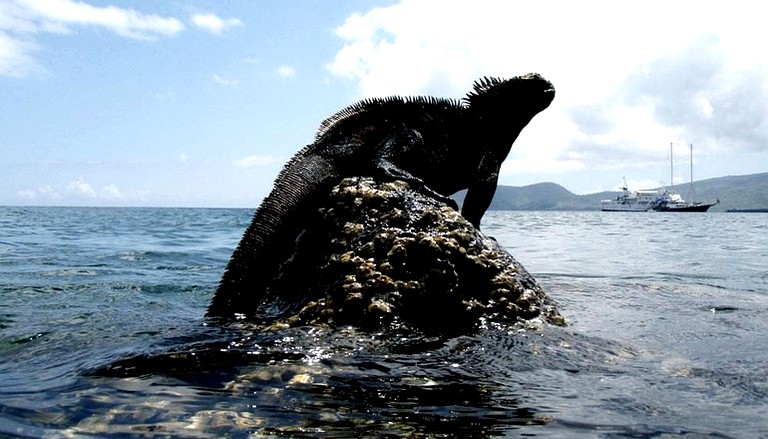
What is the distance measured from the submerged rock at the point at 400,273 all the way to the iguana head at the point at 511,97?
2145mm

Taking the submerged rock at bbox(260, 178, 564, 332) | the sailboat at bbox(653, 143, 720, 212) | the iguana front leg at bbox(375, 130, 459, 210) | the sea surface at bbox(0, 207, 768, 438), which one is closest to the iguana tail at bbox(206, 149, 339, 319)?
the submerged rock at bbox(260, 178, 564, 332)

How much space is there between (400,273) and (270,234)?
4.29 ft

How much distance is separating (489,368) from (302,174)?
9.00ft

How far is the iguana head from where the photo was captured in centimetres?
709

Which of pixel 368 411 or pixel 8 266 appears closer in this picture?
pixel 368 411

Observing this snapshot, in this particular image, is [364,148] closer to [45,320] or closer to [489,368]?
[489,368]

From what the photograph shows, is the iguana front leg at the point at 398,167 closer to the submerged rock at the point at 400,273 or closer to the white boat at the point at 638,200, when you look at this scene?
the submerged rock at the point at 400,273

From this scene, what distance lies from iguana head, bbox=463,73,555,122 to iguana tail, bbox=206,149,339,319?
2282 millimetres

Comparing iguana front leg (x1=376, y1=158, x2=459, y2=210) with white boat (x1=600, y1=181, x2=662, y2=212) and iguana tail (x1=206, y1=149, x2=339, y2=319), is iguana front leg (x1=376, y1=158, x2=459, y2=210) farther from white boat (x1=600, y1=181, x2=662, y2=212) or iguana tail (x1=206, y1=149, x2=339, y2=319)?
white boat (x1=600, y1=181, x2=662, y2=212)

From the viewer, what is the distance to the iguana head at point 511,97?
709 centimetres

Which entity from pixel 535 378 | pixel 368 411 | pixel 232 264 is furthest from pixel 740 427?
pixel 232 264

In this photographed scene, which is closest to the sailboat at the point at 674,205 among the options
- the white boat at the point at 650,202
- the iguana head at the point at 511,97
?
the white boat at the point at 650,202

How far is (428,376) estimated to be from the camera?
355 cm

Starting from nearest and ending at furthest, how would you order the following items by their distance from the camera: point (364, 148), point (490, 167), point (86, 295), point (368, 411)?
point (368, 411), point (364, 148), point (490, 167), point (86, 295)
